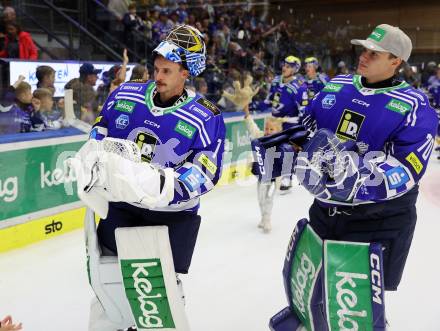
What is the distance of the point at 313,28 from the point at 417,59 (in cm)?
294

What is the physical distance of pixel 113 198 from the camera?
1879 millimetres

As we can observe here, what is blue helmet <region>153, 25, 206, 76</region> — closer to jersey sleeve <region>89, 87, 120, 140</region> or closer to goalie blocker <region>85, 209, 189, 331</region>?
jersey sleeve <region>89, 87, 120, 140</region>

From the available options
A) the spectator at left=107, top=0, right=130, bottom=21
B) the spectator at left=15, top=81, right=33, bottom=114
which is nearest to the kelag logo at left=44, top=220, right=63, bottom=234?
the spectator at left=15, top=81, right=33, bottom=114

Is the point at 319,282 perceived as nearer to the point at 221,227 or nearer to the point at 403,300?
the point at 403,300

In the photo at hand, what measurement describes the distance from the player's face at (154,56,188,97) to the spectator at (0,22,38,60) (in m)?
4.42

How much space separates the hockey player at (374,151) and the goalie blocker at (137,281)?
0.66 meters

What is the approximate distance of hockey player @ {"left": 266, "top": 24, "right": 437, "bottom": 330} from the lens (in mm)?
2045

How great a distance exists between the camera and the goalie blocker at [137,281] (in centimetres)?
215

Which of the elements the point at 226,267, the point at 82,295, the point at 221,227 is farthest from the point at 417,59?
the point at 82,295

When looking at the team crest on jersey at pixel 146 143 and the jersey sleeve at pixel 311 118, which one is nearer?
the team crest on jersey at pixel 146 143

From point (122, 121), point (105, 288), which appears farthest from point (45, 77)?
point (105, 288)

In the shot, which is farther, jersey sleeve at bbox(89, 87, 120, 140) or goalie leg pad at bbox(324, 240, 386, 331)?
jersey sleeve at bbox(89, 87, 120, 140)

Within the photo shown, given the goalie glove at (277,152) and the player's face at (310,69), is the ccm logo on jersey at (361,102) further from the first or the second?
the player's face at (310,69)

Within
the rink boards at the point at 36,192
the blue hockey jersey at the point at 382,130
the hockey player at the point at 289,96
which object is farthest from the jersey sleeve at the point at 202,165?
the hockey player at the point at 289,96
